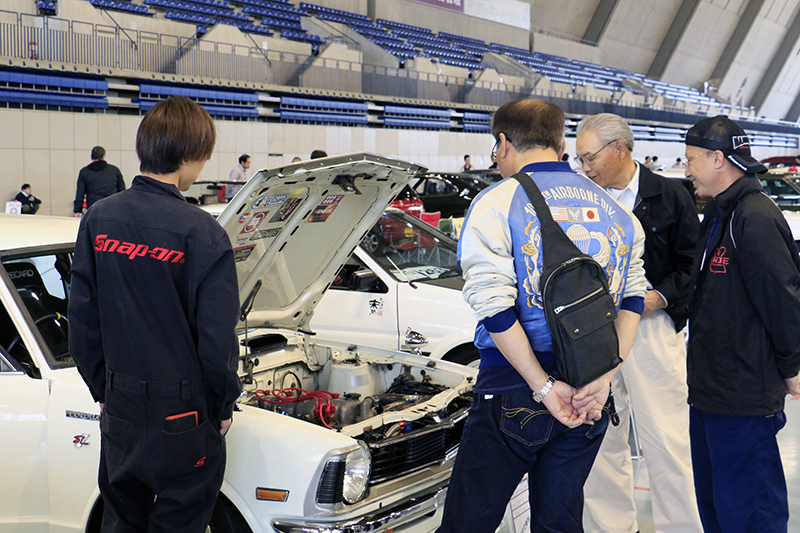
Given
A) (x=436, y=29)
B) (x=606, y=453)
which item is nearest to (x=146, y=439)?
(x=606, y=453)

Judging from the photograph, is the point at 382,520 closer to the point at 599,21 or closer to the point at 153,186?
the point at 153,186

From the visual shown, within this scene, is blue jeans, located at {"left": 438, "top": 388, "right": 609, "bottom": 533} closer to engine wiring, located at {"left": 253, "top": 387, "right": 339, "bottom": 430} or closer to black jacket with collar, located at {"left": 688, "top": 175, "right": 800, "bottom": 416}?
black jacket with collar, located at {"left": 688, "top": 175, "right": 800, "bottom": 416}

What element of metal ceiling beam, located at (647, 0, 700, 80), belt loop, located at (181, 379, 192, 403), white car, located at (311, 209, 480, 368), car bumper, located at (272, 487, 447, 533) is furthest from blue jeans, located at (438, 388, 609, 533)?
metal ceiling beam, located at (647, 0, 700, 80)

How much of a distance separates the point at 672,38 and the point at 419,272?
3819 cm

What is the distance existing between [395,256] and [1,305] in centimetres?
281

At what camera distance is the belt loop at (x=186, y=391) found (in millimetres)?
2119

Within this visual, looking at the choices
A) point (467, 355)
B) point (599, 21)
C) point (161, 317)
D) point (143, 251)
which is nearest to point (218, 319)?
point (161, 317)

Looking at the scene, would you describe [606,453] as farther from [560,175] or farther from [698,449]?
[560,175]

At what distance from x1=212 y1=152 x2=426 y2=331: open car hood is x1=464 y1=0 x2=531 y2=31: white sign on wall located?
28.4m

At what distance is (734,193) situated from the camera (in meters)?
2.60

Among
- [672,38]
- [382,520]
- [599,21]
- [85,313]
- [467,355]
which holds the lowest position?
[467,355]

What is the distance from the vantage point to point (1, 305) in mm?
2902

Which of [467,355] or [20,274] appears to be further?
[467,355]

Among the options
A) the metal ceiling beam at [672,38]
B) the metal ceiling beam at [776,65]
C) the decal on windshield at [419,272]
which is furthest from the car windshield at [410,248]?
the metal ceiling beam at [776,65]
